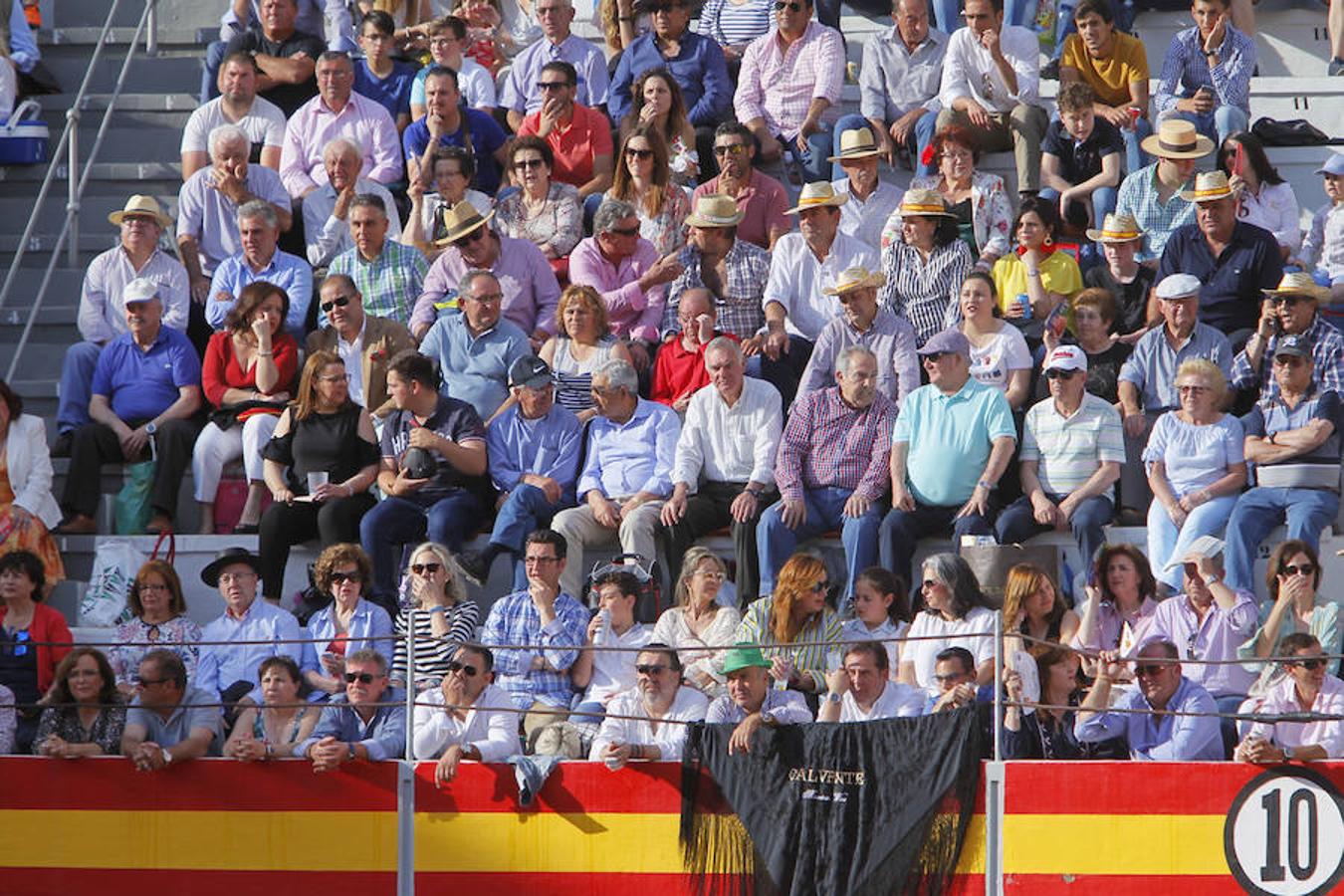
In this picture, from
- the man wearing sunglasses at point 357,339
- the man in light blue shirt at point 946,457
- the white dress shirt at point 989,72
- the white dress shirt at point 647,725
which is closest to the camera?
the white dress shirt at point 647,725

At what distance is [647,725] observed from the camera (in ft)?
32.1

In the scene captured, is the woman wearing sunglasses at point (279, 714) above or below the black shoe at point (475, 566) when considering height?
below

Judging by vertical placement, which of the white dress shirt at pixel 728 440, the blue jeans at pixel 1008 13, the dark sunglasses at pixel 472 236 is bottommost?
the white dress shirt at pixel 728 440

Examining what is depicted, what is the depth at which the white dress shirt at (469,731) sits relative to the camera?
9.78 m

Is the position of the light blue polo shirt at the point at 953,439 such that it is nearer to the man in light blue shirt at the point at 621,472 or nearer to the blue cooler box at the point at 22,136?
the man in light blue shirt at the point at 621,472

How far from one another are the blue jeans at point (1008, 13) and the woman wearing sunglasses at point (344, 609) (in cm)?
583

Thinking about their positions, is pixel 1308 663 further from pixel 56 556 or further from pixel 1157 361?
pixel 56 556

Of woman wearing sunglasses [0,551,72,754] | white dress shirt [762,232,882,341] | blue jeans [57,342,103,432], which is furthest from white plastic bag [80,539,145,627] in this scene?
white dress shirt [762,232,882,341]

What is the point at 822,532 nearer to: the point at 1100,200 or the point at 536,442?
the point at 536,442

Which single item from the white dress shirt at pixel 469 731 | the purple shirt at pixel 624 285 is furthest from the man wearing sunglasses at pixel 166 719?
the purple shirt at pixel 624 285

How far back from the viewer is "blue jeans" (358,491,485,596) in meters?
12.0

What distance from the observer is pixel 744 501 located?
11891 mm

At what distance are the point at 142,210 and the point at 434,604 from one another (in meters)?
3.75

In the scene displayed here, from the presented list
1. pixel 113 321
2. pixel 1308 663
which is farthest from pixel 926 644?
pixel 113 321
